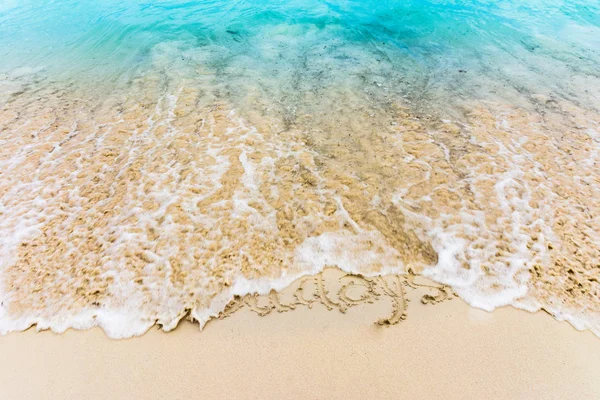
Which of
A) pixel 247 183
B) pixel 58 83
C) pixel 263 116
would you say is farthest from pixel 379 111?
pixel 58 83

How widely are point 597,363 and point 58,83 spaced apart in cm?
1536

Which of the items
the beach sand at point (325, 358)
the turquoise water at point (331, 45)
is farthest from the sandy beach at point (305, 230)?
the turquoise water at point (331, 45)

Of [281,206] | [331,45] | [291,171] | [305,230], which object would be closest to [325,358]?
[305,230]

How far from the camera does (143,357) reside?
13.8 ft

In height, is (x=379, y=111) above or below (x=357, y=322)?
above

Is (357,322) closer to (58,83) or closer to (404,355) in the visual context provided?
(404,355)

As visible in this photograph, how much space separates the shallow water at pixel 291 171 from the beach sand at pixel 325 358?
32cm

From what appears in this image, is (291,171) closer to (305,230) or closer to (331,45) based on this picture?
(305,230)

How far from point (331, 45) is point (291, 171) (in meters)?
8.36

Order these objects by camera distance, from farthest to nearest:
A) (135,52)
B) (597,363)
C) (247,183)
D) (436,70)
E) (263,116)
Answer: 1. (135,52)
2. (436,70)
3. (263,116)
4. (247,183)
5. (597,363)

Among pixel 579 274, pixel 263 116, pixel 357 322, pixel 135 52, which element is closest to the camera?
pixel 357 322

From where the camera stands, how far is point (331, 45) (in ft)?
42.1

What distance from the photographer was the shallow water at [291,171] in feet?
16.3

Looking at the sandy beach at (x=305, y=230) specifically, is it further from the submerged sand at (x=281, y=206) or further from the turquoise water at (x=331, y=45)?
the turquoise water at (x=331, y=45)
